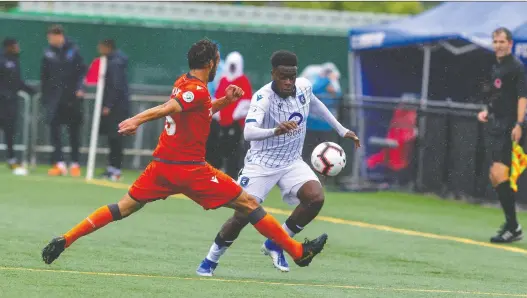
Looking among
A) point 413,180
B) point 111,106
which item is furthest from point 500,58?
point 111,106

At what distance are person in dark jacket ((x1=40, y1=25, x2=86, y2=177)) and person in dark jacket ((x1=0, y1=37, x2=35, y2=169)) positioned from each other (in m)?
0.71

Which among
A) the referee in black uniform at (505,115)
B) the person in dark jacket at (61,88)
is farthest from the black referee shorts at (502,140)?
the person in dark jacket at (61,88)

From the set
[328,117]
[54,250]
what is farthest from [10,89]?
[54,250]

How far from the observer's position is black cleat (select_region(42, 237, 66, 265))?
9.38m

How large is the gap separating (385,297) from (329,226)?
569cm

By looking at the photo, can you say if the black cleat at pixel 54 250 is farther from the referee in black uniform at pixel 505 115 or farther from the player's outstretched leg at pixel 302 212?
the referee in black uniform at pixel 505 115

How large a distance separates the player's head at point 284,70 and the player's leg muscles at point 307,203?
85 centimetres

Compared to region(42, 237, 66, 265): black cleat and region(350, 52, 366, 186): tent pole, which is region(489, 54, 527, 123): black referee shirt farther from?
region(350, 52, 366, 186): tent pole

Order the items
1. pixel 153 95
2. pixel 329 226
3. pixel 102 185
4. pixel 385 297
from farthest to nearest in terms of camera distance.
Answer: pixel 153 95, pixel 102 185, pixel 329 226, pixel 385 297

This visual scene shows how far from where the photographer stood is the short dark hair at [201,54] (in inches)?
372

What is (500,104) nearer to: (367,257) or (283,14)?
(367,257)

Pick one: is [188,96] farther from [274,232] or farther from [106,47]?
[106,47]

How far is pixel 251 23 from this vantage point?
26047mm

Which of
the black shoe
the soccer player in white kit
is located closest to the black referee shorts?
the black shoe
